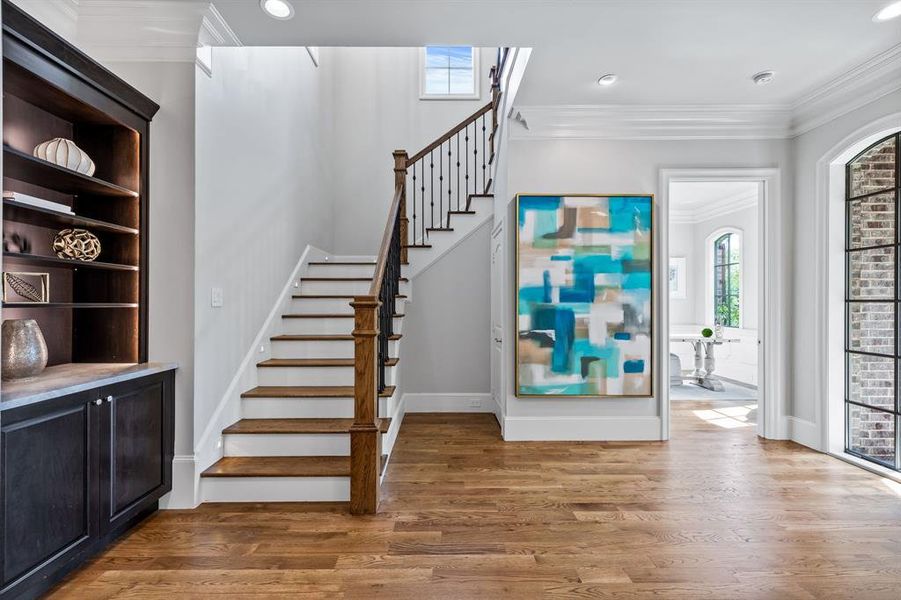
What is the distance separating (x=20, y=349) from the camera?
1.96m

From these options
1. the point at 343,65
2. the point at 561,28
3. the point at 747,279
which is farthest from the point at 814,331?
the point at 343,65

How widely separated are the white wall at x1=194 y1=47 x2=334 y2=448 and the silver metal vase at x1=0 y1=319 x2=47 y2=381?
0.73 m

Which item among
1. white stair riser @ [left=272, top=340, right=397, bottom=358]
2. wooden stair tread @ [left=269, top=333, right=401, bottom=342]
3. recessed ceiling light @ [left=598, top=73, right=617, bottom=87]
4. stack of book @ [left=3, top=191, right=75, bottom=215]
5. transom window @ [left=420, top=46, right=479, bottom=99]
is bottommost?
white stair riser @ [left=272, top=340, right=397, bottom=358]

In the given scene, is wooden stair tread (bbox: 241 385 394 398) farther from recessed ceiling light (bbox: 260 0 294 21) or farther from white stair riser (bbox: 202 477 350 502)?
recessed ceiling light (bbox: 260 0 294 21)

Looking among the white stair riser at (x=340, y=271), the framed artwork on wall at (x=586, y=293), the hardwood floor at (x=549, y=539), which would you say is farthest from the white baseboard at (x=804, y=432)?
the white stair riser at (x=340, y=271)

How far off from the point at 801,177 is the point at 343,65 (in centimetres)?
525

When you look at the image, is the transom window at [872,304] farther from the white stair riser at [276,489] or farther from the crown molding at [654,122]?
the white stair riser at [276,489]

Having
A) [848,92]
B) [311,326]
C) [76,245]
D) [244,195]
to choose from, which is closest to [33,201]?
[76,245]

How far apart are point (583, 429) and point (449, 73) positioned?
4.91 meters

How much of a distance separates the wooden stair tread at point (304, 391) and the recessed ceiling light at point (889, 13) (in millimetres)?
3650

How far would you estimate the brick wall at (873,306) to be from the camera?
3236mm

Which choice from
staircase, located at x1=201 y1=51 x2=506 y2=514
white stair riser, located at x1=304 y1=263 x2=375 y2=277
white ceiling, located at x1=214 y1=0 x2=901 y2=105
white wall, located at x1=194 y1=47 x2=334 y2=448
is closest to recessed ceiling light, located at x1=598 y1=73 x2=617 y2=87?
white ceiling, located at x1=214 y1=0 x2=901 y2=105

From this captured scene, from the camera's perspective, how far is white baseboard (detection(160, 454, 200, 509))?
263cm

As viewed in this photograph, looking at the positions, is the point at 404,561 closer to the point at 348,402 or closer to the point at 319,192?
the point at 348,402
